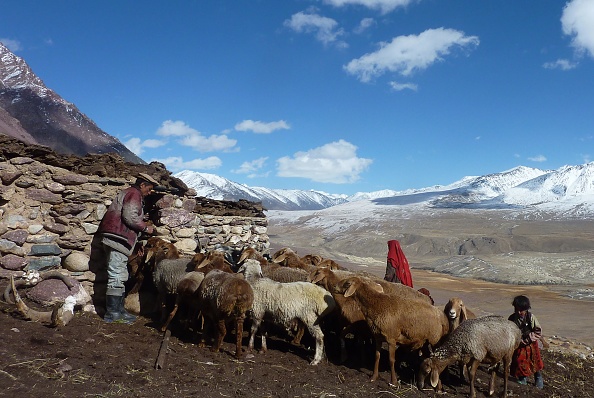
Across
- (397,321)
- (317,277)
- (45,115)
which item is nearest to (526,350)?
(397,321)

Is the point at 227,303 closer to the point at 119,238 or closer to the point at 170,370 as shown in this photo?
the point at 170,370

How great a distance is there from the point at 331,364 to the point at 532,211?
307 ft

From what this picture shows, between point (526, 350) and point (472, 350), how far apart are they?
5.38 feet

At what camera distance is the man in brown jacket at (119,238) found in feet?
23.0

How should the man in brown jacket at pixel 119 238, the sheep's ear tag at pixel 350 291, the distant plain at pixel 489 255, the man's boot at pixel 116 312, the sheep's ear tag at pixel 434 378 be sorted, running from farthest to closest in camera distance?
the distant plain at pixel 489 255, the man in brown jacket at pixel 119 238, the man's boot at pixel 116 312, the sheep's ear tag at pixel 350 291, the sheep's ear tag at pixel 434 378

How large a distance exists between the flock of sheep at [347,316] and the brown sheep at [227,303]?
1 cm

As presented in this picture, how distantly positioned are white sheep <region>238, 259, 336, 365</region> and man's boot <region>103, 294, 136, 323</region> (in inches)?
86.1

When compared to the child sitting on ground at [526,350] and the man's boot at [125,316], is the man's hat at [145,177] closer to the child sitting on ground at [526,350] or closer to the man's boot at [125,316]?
the man's boot at [125,316]

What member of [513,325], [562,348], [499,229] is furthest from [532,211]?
[513,325]

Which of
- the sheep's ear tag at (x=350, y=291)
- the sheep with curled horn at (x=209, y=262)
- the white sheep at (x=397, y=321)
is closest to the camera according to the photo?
the white sheep at (x=397, y=321)

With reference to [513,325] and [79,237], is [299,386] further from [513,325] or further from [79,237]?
[79,237]

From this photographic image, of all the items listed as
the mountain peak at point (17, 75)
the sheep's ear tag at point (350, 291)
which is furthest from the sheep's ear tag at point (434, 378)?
the mountain peak at point (17, 75)

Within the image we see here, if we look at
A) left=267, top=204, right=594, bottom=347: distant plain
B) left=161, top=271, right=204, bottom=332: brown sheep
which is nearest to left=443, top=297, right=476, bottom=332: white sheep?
left=161, top=271, right=204, bottom=332: brown sheep

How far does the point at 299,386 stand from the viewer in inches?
208
